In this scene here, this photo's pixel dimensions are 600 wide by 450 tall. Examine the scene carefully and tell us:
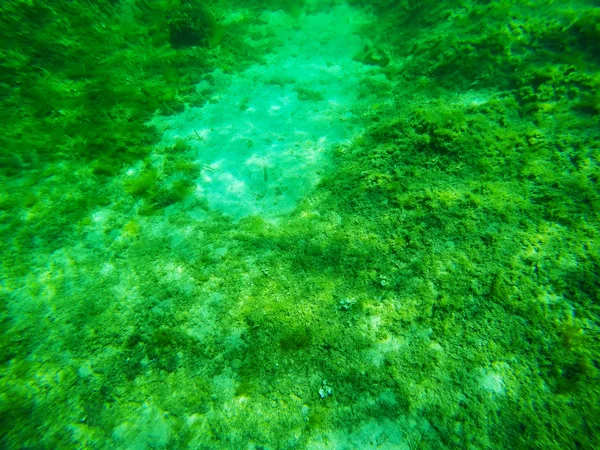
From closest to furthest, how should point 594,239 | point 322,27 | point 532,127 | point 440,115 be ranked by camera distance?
point 594,239 → point 532,127 → point 440,115 → point 322,27

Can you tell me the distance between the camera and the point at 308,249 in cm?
381

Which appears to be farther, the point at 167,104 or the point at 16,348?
the point at 167,104

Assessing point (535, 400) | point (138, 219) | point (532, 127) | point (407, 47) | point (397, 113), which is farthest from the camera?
point (407, 47)

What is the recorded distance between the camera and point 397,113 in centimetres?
529

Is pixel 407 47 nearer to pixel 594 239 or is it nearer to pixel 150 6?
pixel 594 239

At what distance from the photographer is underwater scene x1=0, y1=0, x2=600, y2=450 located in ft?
8.54

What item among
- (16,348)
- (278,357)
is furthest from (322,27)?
(16,348)

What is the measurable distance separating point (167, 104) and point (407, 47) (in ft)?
22.3

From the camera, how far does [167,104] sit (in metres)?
6.53

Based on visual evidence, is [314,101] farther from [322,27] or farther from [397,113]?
[322,27]

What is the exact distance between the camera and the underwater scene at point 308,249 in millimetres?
2602

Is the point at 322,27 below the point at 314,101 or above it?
above

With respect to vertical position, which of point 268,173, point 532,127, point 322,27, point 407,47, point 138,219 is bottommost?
point 138,219

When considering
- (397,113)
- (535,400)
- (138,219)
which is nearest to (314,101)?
(397,113)
